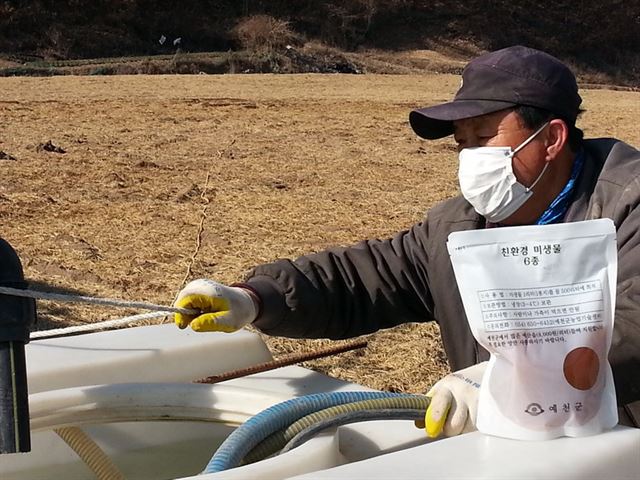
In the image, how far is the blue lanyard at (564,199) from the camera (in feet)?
7.22

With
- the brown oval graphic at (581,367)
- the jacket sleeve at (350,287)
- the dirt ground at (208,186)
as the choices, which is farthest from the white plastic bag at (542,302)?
the dirt ground at (208,186)

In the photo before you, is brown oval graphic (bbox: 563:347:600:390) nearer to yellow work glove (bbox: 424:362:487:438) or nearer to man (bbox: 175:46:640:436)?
yellow work glove (bbox: 424:362:487:438)

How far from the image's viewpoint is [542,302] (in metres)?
1.46

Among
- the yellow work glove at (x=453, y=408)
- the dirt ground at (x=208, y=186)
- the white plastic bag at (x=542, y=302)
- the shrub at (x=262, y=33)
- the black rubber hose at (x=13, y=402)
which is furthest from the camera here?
the shrub at (x=262, y=33)

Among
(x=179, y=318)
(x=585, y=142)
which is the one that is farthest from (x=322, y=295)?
(x=585, y=142)

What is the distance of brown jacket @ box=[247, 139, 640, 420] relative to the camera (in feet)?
7.23

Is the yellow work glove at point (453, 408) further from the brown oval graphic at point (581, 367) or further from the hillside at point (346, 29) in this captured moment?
the hillside at point (346, 29)

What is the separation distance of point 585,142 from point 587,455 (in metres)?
0.92

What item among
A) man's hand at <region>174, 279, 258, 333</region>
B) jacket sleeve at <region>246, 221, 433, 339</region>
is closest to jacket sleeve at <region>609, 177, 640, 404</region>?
jacket sleeve at <region>246, 221, 433, 339</region>

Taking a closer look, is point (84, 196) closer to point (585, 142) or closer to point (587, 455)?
point (585, 142)

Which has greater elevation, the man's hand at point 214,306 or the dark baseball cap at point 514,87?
the dark baseball cap at point 514,87

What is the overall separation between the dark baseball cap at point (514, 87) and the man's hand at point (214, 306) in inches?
22.3

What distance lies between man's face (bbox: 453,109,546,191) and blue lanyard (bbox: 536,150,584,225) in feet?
0.24

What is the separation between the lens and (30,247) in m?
5.29
